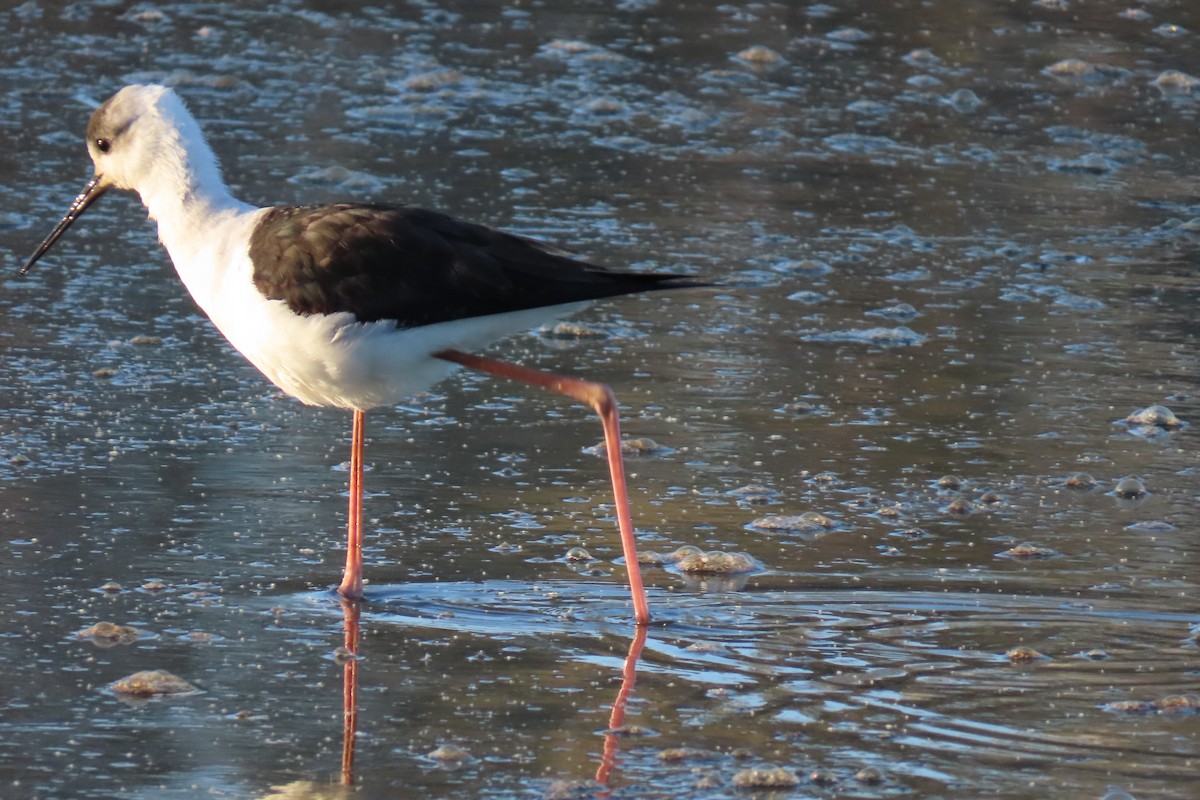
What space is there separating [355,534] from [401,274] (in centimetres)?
57

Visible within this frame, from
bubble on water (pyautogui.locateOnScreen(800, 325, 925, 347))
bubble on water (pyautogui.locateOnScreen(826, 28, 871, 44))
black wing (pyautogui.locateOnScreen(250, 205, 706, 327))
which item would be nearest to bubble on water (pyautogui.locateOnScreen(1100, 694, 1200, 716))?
black wing (pyautogui.locateOnScreen(250, 205, 706, 327))

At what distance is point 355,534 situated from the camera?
4129mm

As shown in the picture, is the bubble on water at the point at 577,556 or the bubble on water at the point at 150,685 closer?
the bubble on water at the point at 150,685

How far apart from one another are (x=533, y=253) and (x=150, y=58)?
485 cm

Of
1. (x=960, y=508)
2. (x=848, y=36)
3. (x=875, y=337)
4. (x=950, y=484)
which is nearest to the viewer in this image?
(x=960, y=508)

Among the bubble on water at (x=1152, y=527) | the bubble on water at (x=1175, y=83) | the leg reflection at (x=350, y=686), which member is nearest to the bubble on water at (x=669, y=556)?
the leg reflection at (x=350, y=686)

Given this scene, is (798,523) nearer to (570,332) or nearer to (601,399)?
(601,399)

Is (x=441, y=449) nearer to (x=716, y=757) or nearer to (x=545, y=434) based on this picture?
(x=545, y=434)

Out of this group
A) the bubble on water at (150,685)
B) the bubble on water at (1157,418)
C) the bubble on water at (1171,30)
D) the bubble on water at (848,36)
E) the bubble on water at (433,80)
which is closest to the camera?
the bubble on water at (150,685)

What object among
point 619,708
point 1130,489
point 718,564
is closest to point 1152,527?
point 1130,489

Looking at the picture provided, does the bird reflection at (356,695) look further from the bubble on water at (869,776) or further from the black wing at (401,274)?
the black wing at (401,274)

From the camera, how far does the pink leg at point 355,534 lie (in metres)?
4.06

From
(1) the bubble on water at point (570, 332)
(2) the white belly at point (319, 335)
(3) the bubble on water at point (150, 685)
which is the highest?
(2) the white belly at point (319, 335)

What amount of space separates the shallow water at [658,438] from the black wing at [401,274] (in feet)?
1.92
